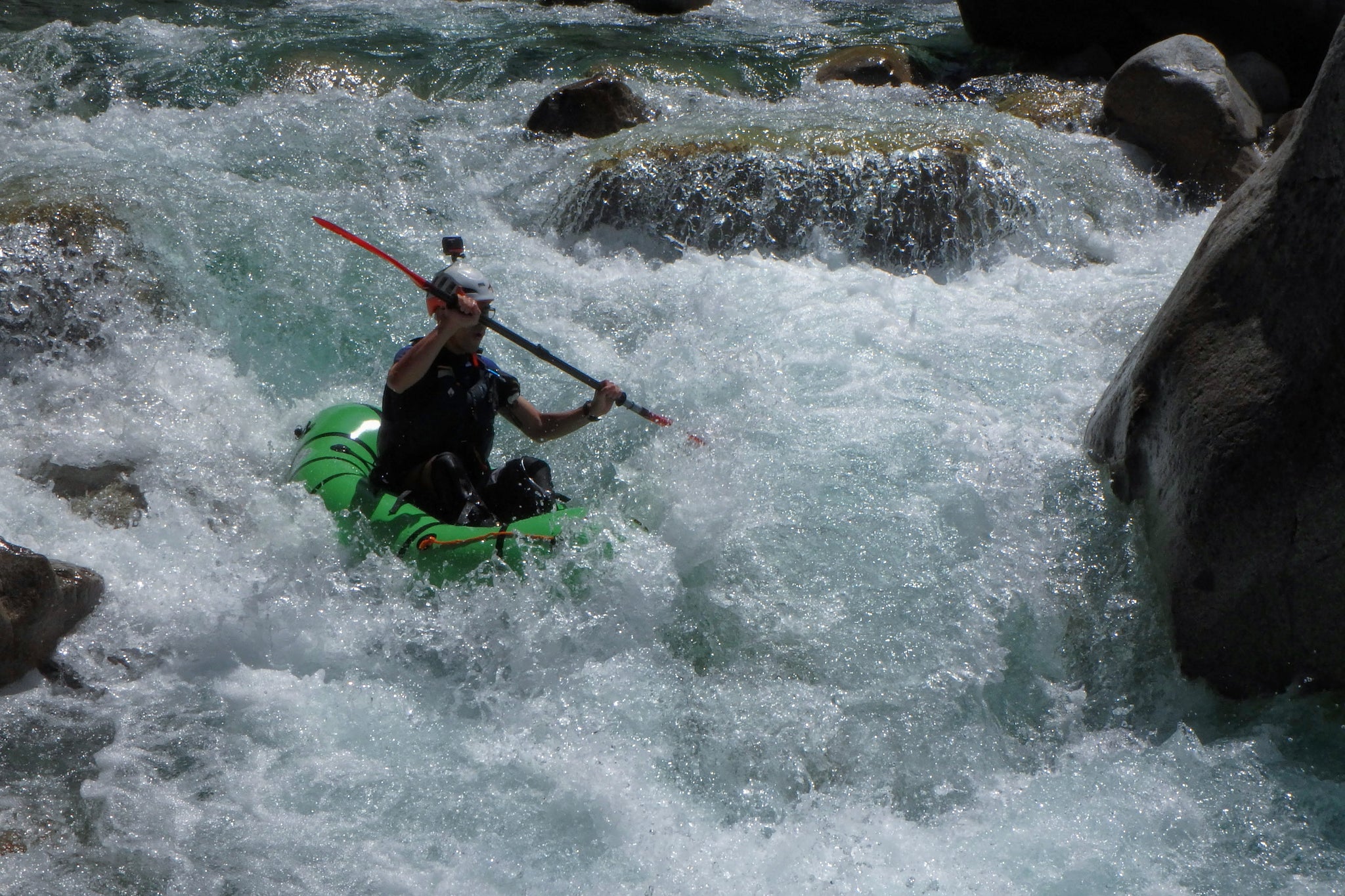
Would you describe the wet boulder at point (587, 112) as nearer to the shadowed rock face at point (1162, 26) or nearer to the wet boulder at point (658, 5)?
the wet boulder at point (658, 5)

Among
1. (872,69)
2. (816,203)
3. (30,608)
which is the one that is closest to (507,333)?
(30,608)

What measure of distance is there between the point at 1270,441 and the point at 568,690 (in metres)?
2.33

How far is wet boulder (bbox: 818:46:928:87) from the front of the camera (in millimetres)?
9797

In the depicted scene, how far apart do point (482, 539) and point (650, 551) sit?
24.3 inches

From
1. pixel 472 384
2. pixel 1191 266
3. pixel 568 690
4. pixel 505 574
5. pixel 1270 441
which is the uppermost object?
pixel 1191 266

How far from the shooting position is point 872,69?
32.2 feet

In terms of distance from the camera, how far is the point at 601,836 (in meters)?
3.24

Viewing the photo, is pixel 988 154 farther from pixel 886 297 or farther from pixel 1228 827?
pixel 1228 827

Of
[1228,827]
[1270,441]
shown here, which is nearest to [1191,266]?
[1270,441]

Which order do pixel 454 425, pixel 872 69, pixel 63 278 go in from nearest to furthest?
pixel 454 425, pixel 63 278, pixel 872 69

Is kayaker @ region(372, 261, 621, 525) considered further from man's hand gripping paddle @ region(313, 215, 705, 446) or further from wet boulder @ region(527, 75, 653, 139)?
wet boulder @ region(527, 75, 653, 139)

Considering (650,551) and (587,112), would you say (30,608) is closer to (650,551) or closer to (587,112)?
(650,551)

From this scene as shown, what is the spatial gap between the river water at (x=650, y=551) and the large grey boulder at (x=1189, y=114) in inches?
15.0

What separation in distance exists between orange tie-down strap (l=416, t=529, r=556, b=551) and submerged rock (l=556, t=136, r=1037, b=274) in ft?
11.3
